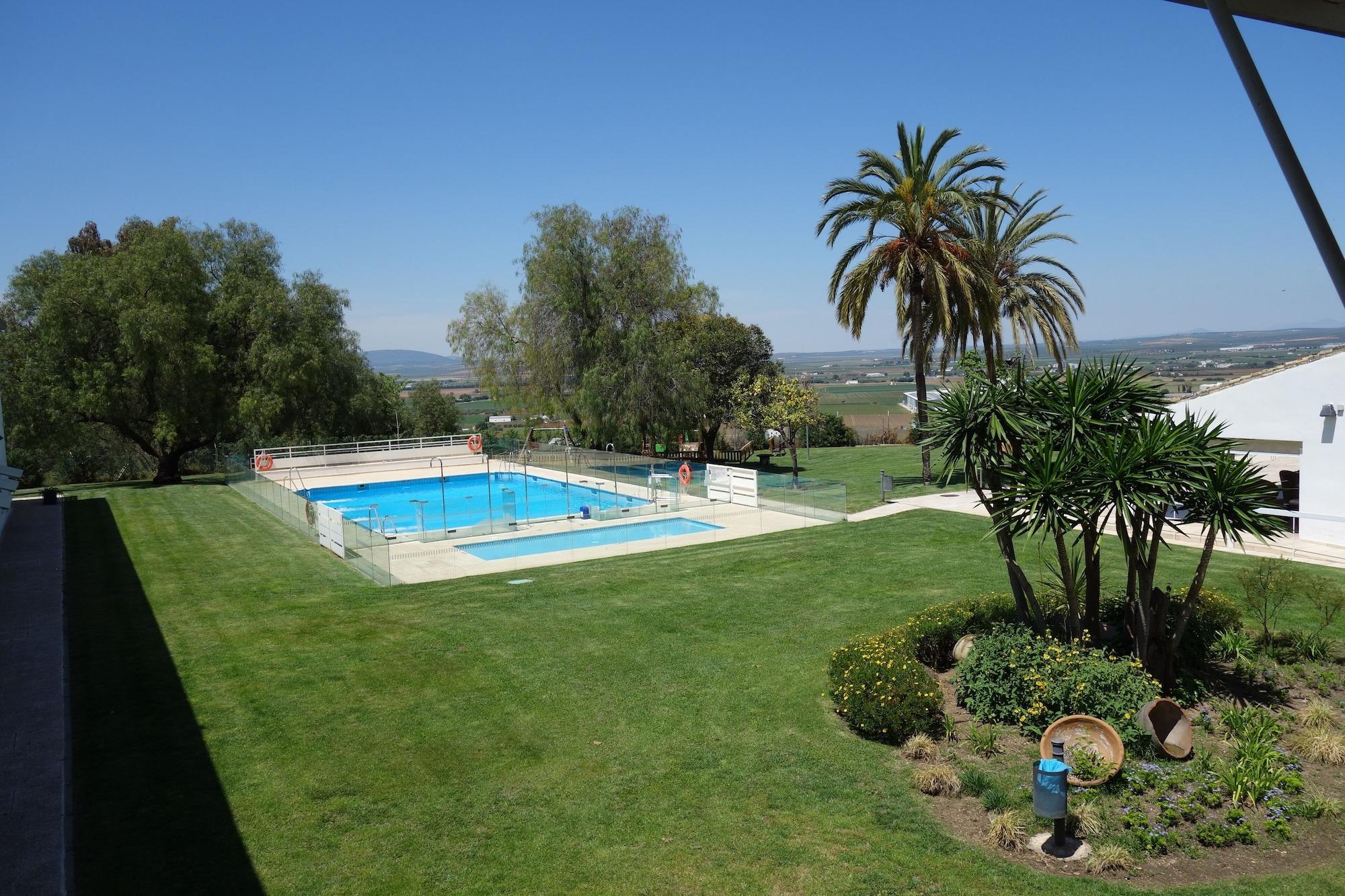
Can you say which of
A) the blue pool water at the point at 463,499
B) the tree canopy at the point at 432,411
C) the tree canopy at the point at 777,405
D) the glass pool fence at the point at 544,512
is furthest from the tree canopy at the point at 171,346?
the tree canopy at the point at 777,405

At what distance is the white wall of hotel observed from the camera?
18.1 metres

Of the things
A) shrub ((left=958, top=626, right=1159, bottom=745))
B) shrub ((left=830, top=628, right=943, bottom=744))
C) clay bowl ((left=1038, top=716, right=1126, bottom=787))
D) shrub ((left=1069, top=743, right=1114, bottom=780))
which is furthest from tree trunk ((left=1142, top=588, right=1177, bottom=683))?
shrub ((left=830, top=628, right=943, bottom=744))

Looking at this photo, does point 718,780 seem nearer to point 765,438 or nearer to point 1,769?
point 1,769

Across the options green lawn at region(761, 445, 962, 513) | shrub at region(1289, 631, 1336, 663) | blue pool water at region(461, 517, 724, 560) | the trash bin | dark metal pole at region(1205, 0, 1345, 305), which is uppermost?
dark metal pole at region(1205, 0, 1345, 305)

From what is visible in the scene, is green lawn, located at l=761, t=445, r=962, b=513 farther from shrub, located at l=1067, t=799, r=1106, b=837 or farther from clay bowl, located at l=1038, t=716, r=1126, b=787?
shrub, located at l=1067, t=799, r=1106, b=837

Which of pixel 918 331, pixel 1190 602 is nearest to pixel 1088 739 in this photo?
pixel 1190 602

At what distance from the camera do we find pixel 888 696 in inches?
369

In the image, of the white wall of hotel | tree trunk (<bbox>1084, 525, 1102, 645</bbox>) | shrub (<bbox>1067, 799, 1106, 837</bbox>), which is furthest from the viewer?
the white wall of hotel

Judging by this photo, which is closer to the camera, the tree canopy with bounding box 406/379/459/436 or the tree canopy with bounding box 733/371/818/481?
the tree canopy with bounding box 733/371/818/481

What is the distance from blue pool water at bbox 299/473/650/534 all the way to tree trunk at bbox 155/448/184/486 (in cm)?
852

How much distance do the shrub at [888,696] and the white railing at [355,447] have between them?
31338 millimetres

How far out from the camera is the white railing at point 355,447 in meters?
39.0

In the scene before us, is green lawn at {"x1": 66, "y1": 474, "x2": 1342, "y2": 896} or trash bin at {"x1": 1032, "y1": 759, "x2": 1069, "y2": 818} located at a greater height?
trash bin at {"x1": 1032, "y1": 759, "x2": 1069, "y2": 818}

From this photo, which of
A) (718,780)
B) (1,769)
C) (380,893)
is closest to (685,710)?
(718,780)
